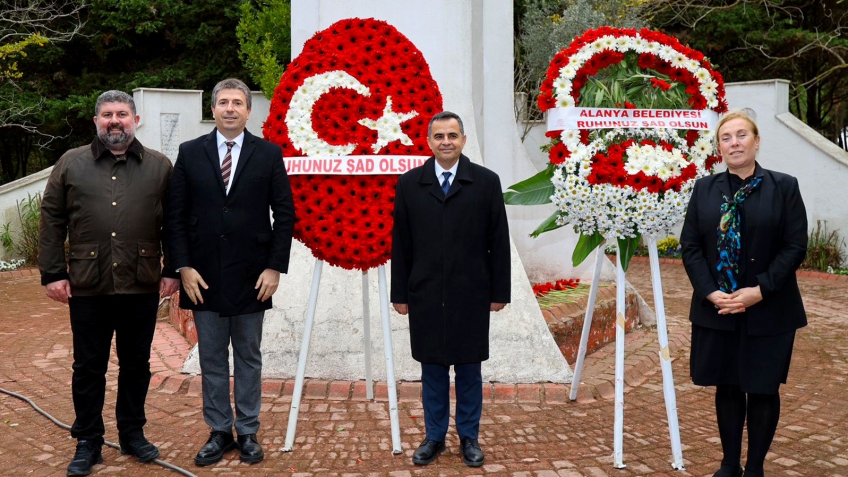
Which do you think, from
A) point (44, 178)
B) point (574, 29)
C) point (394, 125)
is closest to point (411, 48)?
point (394, 125)

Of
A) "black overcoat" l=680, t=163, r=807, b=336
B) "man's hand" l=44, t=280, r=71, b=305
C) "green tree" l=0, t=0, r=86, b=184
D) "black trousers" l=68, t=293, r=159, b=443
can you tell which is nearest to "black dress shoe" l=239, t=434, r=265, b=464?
"black trousers" l=68, t=293, r=159, b=443

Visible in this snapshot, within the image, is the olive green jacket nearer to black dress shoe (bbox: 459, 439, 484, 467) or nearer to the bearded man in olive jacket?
the bearded man in olive jacket

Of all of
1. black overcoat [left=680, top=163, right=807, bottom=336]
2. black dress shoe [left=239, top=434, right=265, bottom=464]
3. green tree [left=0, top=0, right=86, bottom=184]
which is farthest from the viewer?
green tree [left=0, top=0, right=86, bottom=184]

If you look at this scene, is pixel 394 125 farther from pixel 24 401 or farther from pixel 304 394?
pixel 24 401

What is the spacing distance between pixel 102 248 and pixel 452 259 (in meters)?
1.88

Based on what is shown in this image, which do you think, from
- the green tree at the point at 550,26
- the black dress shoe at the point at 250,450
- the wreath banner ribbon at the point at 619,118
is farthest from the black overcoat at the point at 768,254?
the green tree at the point at 550,26

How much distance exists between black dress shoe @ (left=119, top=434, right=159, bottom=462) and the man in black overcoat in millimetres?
1471

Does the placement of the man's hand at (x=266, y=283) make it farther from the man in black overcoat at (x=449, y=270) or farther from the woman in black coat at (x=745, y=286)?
the woman in black coat at (x=745, y=286)

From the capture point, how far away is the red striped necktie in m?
4.25

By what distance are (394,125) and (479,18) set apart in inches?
132

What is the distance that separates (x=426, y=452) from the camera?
14.1ft

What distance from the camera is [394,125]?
15.0 ft

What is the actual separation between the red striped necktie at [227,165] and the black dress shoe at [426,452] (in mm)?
1819

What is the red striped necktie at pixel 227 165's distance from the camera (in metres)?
4.25
